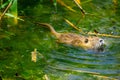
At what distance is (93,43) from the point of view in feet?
22.0

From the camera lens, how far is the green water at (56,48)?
5.57 meters

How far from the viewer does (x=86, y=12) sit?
7887mm

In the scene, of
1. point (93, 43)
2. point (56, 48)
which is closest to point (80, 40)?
point (93, 43)

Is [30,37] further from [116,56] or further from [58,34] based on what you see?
[116,56]

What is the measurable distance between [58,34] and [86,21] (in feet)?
2.80

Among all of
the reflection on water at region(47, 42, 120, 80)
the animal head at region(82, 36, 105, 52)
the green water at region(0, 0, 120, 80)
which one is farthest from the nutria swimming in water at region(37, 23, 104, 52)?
the reflection on water at region(47, 42, 120, 80)

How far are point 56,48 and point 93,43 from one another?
2.09 feet

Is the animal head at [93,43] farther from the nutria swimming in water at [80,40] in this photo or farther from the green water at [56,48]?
the green water at [56,48]

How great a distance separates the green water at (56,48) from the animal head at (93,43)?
125 millimetres

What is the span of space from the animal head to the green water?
0.13m

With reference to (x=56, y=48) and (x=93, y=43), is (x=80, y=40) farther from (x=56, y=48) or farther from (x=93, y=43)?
(x=56, y=48)

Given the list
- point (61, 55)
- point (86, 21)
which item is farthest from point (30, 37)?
point (86, 21)

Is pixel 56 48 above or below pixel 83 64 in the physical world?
above

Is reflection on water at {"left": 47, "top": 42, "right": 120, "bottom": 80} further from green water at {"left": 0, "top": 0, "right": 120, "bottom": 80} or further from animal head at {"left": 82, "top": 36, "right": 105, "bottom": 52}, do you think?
animal head at {"left": 82, "top": 36, "right": 105, "bottom": 52}
